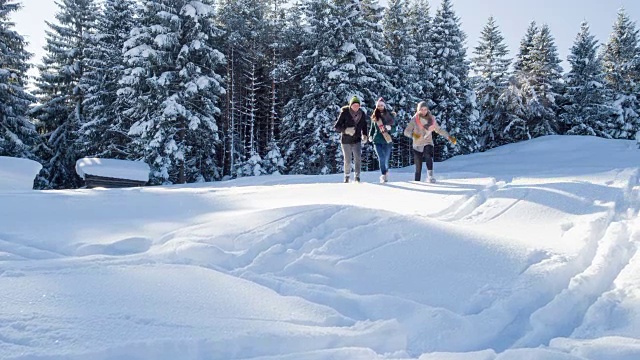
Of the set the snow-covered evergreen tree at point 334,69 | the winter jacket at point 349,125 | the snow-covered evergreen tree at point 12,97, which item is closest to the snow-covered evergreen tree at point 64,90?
the snow-covered evergreen tree at point 12,97

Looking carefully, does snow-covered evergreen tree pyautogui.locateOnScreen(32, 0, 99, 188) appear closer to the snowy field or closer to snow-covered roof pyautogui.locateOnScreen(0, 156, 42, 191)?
snow-covered roof pyautogui.locateOnScreen(0, 156, 42, 191)

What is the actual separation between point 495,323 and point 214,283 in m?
2.05

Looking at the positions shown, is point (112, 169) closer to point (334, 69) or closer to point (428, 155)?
point (428, 155)

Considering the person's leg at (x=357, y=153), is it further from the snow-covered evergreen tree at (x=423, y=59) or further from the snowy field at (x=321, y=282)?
the snow-covered evergreen tree at (x=423, y=59)

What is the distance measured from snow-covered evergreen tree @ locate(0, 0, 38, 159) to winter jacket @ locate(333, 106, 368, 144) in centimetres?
1819

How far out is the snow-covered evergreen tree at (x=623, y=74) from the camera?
107ft

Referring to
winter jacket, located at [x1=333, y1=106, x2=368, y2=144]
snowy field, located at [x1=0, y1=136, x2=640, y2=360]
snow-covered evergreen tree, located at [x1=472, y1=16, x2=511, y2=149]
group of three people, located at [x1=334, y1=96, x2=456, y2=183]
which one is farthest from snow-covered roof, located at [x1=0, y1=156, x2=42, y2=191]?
snow-covered evergreen tree, located at [x1=472, y1=16, x2=511, y2=149]

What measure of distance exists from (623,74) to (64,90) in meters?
38.4

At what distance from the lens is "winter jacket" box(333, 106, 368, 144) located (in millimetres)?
9914

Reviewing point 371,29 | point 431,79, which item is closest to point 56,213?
point 371,29

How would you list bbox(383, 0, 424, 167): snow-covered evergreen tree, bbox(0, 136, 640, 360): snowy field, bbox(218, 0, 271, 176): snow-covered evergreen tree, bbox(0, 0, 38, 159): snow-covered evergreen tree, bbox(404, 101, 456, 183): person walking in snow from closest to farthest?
bbox(0, 136, 640, 360): snowy field < bbox(404, 101, 456, 183): person walking in snow < bbox(0, 0, 38, 159): snow-covered evergreen tree < bbox(383, 0, 424, 167): snow-covered evergreen tree < bbox(218, 0, 271, 176): snow-covered evergreen tree

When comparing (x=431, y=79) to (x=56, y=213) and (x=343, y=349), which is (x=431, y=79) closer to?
(x=56, y=213)

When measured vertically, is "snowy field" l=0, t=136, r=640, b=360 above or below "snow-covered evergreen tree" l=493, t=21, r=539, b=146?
below

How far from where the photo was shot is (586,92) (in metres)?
32.7
